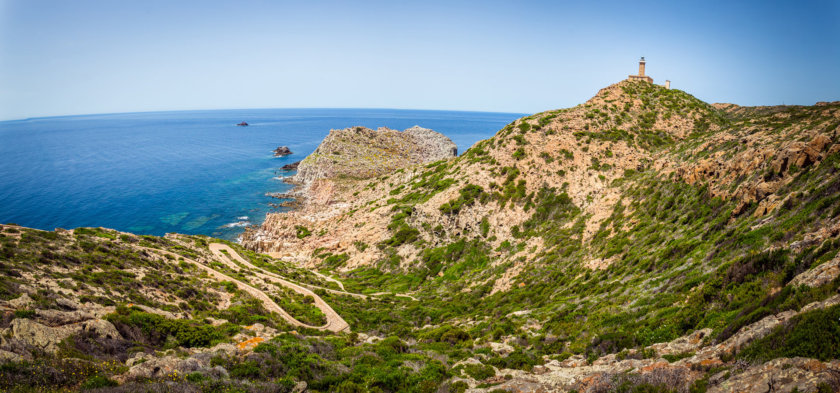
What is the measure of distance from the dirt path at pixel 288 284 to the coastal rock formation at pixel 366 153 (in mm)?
60118

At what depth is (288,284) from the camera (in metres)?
45.8

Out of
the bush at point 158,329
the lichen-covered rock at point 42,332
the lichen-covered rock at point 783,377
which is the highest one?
the lichen-covered rock at point 783,377

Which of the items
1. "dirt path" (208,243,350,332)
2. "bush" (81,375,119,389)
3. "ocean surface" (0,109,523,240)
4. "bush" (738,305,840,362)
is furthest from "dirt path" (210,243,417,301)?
"bush" (738,305,840,362)

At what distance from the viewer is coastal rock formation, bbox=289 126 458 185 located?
120 m

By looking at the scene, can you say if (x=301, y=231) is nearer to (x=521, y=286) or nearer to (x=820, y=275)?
(x=521, y=286)

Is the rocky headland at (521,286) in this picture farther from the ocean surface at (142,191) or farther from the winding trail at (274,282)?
the ocean surface at (142,191)

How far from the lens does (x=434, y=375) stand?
19109 mm

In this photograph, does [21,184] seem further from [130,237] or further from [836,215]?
[836,215]

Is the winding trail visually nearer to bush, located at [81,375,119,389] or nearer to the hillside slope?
the hillside slope

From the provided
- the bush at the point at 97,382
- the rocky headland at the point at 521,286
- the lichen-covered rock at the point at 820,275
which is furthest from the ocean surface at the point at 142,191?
the lichen-covered rock at the point at 820,275

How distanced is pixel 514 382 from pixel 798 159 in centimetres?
2247

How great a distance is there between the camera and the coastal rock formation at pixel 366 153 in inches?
4707

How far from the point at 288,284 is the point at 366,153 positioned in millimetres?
90117

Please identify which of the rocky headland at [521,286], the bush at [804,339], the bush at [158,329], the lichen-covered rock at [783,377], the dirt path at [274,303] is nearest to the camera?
the lichen-covered rock at [783,377]
